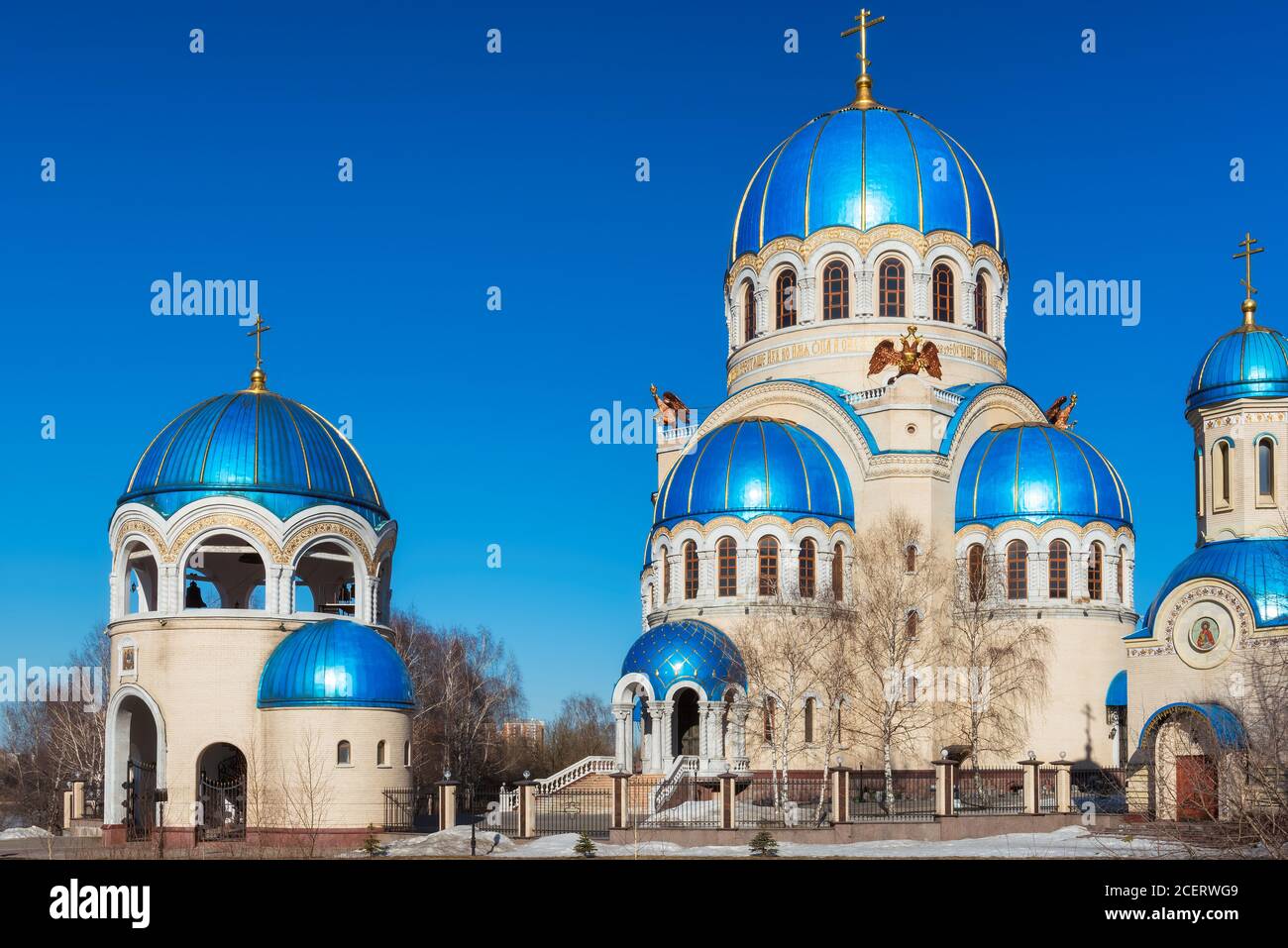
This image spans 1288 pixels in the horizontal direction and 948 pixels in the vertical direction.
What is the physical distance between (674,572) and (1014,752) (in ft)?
29.9

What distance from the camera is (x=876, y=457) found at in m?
41.8

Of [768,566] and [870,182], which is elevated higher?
[870,182]

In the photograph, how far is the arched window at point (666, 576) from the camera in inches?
1631

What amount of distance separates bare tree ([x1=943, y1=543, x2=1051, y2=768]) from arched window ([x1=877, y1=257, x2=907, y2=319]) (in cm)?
726

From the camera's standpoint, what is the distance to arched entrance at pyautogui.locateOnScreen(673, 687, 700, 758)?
3947 cm

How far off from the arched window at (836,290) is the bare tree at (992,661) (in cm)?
786

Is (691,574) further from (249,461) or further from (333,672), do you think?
(249,461)

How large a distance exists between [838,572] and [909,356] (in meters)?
5.88

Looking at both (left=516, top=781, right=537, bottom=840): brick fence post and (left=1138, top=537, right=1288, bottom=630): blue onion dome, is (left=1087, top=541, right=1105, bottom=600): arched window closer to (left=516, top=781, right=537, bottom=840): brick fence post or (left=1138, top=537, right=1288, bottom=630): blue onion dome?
(left=1138, top=537, right=1288, bottom=630): blue onion dome

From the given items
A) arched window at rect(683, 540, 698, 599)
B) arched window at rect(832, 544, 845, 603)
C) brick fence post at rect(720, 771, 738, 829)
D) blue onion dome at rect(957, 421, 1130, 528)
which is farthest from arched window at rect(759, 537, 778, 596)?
brick fence post at rect(720, 771, 738, 829)

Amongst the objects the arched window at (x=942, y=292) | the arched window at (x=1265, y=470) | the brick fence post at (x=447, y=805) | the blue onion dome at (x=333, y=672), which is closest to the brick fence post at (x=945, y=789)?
the brick fence post at (x=447, y=805)

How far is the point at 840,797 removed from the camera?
29.7 metres

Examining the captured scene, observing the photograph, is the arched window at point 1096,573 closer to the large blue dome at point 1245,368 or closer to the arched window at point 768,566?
the large blue dome at point 1245,368

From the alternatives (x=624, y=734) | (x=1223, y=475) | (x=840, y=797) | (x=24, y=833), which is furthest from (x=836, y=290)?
(x=24, y=833)
